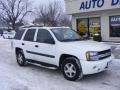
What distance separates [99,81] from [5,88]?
116 inches

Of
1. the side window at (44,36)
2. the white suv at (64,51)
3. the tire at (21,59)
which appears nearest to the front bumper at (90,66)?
the white suv at (64,51)

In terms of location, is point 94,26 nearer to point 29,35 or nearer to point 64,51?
point 29,35

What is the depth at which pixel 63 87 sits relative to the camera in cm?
643

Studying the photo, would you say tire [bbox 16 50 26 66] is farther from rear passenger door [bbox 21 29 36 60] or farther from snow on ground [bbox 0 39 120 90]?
snow on ground [bbox 0 39 120 90]

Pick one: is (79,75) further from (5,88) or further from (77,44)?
(5,88)

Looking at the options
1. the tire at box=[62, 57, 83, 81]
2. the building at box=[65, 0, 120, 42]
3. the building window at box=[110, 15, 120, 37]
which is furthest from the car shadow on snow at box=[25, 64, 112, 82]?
the building window at box=[110, 15, 120, 37]

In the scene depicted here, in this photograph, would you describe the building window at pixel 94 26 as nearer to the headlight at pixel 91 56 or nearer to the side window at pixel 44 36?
the side window at pixel 44 36

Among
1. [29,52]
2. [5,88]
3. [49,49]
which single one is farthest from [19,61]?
[5,88]

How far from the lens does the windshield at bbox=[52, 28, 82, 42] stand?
7.63 metres

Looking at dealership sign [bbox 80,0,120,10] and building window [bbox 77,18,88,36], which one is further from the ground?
dealership sign [bbox 80,0,120,10]

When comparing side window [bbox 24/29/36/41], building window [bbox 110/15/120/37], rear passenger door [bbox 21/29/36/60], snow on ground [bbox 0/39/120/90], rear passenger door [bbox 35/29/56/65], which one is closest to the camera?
snow on ground [bbox 0/39/120/90]

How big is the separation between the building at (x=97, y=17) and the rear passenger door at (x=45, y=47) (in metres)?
10.2

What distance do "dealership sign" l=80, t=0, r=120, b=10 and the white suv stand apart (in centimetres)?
990

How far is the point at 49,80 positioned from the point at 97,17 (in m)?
13.5
